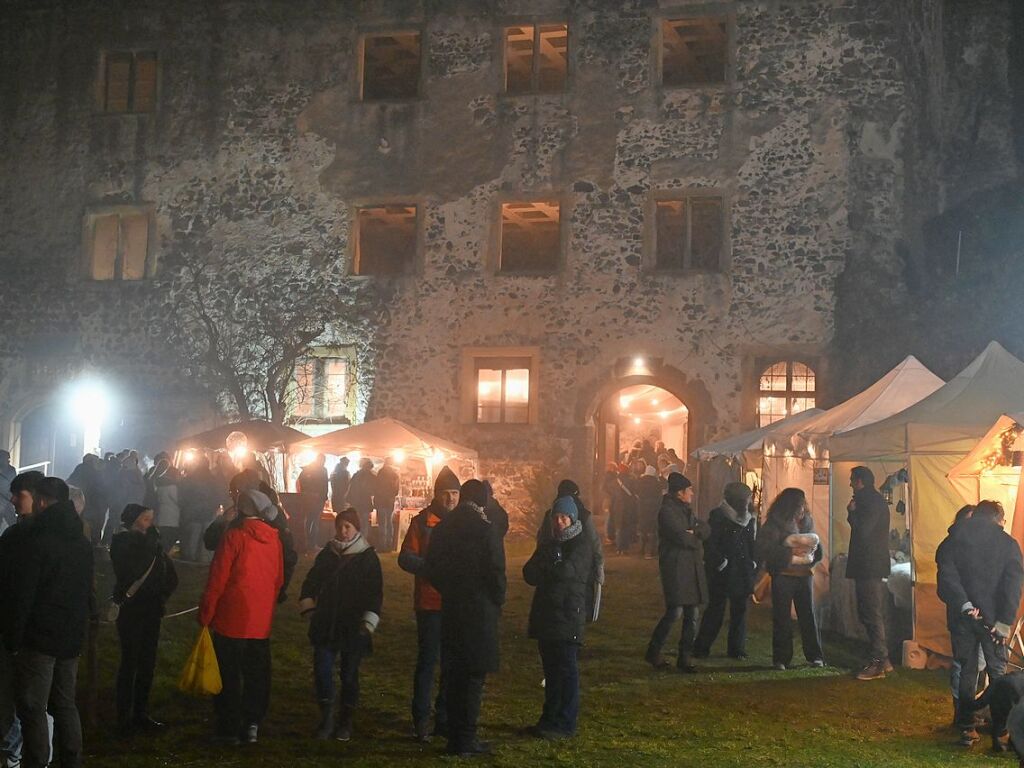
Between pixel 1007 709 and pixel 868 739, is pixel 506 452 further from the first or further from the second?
pixel 1007 709

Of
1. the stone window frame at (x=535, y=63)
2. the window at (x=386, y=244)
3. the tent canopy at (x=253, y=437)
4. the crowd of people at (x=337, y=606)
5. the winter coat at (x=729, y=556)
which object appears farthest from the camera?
the window at (x=386, y=244)

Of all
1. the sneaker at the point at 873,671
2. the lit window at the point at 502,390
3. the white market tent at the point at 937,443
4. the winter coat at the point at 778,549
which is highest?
the lit window at the point at 502,390

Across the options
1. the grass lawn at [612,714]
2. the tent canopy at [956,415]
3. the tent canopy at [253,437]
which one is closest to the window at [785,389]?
the tent canopy at [253,437]

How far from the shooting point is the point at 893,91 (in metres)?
19.2

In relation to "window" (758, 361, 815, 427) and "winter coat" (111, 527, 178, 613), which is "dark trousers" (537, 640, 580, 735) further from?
"window" (758, 361, 815, 427)

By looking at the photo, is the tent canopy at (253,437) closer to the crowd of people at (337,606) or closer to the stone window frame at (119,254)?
the stone window frame at (119,254)

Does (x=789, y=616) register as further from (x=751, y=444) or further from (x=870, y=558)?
(x=751, y=444)

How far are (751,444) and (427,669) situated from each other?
9.27 metres

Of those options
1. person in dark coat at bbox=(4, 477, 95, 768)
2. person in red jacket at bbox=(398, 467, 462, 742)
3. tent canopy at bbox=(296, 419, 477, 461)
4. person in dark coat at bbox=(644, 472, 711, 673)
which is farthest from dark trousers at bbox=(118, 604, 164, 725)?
tent canopy at bbox=(296, 419, 477, 461)

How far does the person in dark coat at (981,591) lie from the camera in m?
7.79

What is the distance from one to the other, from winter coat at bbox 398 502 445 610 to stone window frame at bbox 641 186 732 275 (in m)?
12.5

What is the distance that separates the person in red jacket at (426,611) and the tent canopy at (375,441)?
9.89 meters

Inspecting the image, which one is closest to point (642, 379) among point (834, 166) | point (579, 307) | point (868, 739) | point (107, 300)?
point (579, 307)

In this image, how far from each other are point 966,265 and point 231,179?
12240 millimetres
